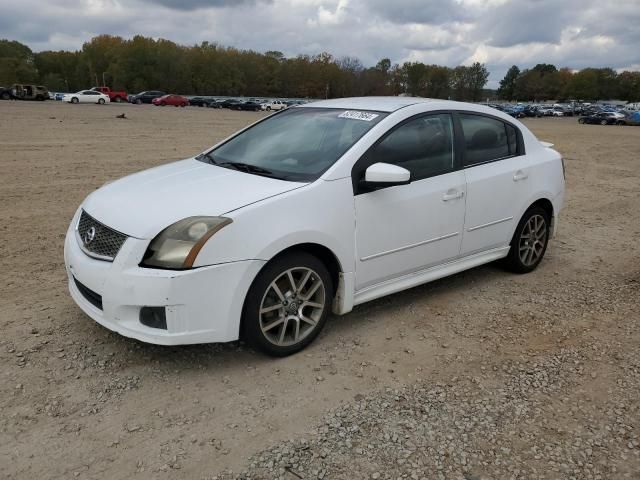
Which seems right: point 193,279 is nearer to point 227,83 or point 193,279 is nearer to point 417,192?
point 417,192

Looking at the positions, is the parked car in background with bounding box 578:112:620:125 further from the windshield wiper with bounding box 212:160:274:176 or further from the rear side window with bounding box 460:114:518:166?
the windshield wiper with bounding box 212:160:274:176

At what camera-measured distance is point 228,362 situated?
3525 millimetres

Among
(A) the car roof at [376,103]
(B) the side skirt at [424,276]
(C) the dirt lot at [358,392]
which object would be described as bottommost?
(C) the dirt lot at [358,392]

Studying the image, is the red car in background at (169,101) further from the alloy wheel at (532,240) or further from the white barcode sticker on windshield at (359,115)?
the white barcode sticker on windshield at (359,115)

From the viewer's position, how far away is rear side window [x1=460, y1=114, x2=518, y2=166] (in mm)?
4605

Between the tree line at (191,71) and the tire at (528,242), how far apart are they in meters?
104

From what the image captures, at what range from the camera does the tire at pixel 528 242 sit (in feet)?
17.0

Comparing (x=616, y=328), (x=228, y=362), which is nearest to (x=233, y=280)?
(x=228, y=362)

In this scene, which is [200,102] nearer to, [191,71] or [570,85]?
[191,71]

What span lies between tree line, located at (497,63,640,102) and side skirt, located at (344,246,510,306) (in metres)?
142

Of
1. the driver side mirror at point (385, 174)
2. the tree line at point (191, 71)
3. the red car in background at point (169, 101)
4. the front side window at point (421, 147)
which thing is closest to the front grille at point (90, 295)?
the driver side mirror at point (385, 174)

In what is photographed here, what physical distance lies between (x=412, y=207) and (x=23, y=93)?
6249 centimetres

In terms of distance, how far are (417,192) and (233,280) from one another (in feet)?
5.46

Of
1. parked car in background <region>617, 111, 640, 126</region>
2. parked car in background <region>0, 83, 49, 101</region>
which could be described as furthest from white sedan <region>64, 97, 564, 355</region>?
parked car in background <region>0, 83, 49, 101</region>
